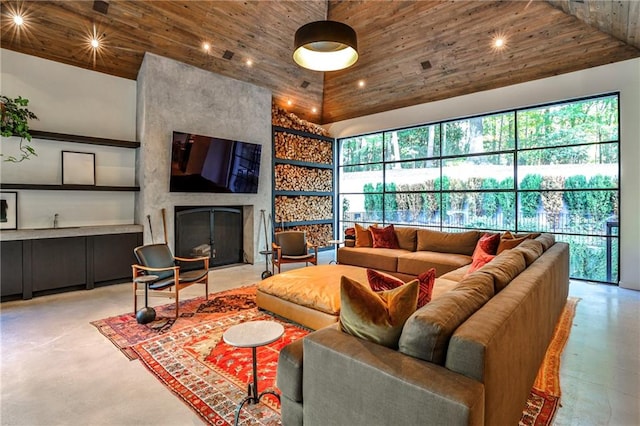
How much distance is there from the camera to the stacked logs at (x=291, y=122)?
24.1 feet

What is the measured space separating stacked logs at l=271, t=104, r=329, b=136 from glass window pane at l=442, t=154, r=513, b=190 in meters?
3.22

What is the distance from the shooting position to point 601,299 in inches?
173

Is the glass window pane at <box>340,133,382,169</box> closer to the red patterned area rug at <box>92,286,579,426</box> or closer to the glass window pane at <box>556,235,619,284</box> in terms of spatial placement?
the glass window pane at <box>556,235,619,284</box>

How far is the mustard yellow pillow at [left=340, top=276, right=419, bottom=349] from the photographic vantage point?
1.61 metres

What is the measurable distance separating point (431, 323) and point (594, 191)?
18.1 ft

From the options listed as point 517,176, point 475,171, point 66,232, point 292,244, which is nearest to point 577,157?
point 517,176

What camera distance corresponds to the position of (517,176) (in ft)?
19.5

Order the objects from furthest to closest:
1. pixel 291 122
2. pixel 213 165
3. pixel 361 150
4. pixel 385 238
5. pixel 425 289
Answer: pixel 361 150 < pixel 291 122 < pixel 213 165 < pixel 385 238 < pixel 425 289

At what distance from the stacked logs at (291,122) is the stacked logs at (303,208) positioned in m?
1.64

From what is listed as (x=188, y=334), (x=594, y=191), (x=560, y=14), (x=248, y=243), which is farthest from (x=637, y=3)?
(x=248, y=243)

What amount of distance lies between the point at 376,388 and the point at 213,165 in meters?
5.34

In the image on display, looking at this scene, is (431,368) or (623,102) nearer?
(431,368)

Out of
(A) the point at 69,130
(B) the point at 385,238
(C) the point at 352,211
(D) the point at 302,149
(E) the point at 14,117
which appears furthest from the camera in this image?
(C) the point at 352,211

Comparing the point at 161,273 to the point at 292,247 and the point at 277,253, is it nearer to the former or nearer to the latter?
the point at 277,253
